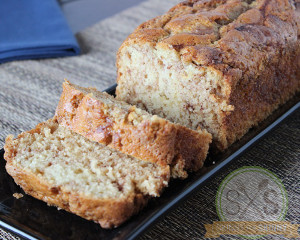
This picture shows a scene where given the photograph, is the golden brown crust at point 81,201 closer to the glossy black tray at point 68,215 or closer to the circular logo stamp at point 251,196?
the glossy black tray at point 68,215

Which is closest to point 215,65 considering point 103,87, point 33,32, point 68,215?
point 68,215

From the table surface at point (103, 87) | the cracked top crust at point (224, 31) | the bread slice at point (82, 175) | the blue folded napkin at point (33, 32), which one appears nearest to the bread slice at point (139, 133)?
the bread slice at point (82, 175)

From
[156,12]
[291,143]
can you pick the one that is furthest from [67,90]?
[156,12]

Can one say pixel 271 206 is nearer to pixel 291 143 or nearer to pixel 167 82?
pixel 291 143

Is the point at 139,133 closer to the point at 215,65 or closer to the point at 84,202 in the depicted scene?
the point at 84,202

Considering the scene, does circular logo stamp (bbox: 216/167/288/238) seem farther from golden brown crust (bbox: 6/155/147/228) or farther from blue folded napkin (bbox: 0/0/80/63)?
blue folded napkin (bbox: 0/0/80/63)

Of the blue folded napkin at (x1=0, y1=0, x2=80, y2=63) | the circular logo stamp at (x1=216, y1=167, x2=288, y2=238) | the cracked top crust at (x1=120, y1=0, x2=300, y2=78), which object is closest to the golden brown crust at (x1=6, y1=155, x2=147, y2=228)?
the circular logo stamp at (x1=216, y1=167, x2=288, y2=238)
